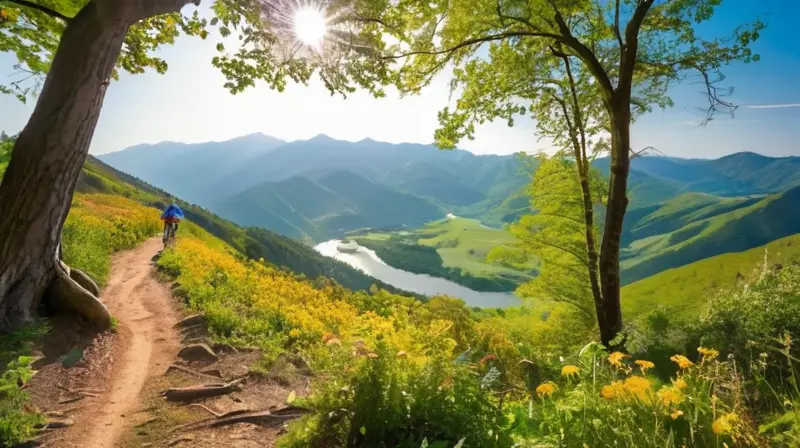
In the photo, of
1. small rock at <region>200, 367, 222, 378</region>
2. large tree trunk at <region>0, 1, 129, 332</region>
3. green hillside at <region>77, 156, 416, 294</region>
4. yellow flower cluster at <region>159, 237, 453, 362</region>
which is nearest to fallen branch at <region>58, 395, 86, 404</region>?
large tree trunk at <region>0, 1, 129, 332</region>

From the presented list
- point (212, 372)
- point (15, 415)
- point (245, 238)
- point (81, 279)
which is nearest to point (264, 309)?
point (212, 372)

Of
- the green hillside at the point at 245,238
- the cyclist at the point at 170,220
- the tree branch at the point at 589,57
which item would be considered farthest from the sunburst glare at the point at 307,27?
the green hillside at the point at 245,238

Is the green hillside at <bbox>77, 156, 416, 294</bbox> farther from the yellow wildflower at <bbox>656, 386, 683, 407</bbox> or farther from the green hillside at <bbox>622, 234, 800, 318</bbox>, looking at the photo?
the yellow wildflower at <bbox>656, 386, 683, 407</bbox>

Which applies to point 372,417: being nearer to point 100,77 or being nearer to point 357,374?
point 357,374

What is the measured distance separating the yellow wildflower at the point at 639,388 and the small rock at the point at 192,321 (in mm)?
10060

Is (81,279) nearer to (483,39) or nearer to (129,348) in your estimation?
(129,348)

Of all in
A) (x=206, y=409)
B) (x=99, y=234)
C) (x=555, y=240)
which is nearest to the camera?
(x=206, y=409)

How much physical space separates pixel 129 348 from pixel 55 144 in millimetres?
4719

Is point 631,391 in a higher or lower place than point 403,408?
higher

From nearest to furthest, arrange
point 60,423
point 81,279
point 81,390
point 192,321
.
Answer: point 60,423
point 81,390
point 81,279
point 192,321

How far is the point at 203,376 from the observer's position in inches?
292

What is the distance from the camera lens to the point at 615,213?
844cm

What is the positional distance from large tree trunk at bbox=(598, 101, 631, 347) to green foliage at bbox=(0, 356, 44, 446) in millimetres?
9417

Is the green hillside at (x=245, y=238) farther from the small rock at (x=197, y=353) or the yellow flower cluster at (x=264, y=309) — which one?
the small rock at (x=197, y=353)
